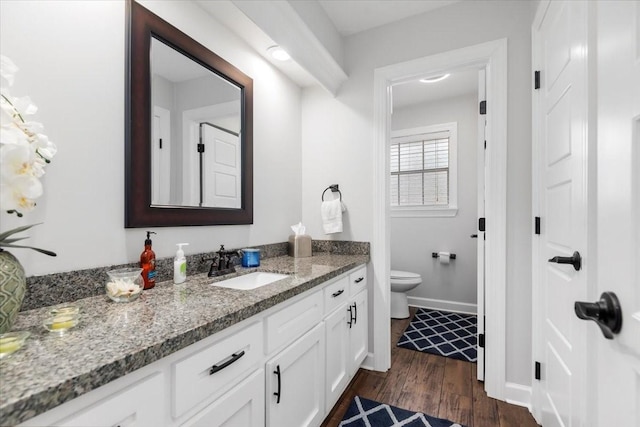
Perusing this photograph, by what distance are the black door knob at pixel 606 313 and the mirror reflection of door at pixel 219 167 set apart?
60.0 inches

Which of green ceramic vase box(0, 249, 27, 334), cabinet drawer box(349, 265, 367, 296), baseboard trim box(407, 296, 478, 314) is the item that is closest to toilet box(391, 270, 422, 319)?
baseboard trim box(407, 296, 478, 314)

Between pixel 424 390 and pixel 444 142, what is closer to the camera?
pixel 424 390

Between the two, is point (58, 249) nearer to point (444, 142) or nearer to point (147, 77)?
point (147, 77)

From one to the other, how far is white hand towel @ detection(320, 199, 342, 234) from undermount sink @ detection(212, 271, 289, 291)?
76 centimetres

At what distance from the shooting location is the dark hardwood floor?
1668 millimetres

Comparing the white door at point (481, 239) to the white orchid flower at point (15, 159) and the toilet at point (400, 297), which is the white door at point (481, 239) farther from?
the white orchid flower at point (15, 159)

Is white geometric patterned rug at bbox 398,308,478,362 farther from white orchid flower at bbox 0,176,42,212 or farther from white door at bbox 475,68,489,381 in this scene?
white orchid flower at bbox 0,176,42,212

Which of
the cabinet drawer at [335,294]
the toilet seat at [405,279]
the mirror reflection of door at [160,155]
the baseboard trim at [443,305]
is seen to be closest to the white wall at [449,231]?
the baseboard trim at [443,305]

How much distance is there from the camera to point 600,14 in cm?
71

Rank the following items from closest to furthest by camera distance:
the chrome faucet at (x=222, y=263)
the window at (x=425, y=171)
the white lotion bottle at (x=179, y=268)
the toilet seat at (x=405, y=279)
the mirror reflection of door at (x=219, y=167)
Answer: the white lotion bottle at (x=179, y=268) → the chrome faucet at (x=222, y=263) → the mirror reflection of door at (x=219, y=167) → the toilet seat at (x=405, y=279) → the window at (x=425, y=171)

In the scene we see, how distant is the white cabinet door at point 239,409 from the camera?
0.81m

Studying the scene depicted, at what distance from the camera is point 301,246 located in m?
2.12

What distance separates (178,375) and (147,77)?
3.82 feet

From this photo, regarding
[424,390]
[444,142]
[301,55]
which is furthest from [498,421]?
[444,142]
